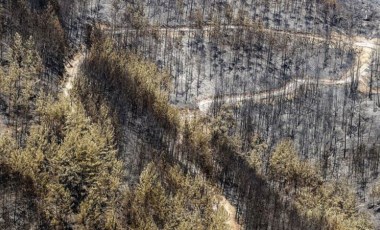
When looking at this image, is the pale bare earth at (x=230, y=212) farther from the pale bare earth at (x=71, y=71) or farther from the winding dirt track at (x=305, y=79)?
the pale bare earth at (x=71, y=71)

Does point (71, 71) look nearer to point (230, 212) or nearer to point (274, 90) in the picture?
point (230, 212)

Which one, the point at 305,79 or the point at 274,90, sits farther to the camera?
the point at 305,79

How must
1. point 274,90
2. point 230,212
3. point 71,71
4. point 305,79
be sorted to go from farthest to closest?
point 305,79 < point 274,90 < point 71,71 < point 230,212

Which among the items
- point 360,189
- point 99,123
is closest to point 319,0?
point 360,189

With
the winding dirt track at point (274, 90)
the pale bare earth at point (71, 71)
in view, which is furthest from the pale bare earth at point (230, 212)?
the pale bare earth at point (71, 71)

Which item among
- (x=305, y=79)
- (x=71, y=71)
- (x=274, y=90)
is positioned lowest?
(x=274, y=90)

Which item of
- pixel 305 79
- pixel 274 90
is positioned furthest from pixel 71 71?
pixel 305 79

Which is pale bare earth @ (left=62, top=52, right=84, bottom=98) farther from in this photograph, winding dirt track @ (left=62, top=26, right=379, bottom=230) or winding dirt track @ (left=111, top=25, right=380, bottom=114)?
winding dirt track @ (left=111, top=25, right=380, bottom=114)

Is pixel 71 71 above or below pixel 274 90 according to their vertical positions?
above

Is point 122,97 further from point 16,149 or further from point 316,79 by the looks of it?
point 316,79

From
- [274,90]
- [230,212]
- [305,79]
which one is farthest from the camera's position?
[305,79]

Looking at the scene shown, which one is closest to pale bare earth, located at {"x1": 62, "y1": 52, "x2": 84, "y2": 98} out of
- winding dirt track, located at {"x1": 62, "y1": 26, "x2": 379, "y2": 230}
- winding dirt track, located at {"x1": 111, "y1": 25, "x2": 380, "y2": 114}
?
winding dirt track, located at {"x1": 62, "y1": 26, "x2": 379, "y2": 230}
